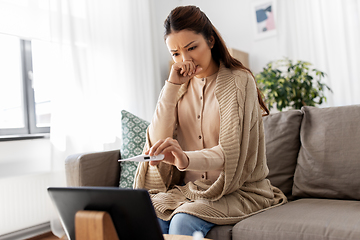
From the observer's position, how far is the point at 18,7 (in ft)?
7.54

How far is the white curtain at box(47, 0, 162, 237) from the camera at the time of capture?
2480 millimetres

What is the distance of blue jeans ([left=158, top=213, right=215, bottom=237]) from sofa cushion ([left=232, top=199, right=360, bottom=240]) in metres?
0.12

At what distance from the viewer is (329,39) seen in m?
3.07

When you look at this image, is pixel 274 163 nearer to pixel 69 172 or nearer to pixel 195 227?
Answer: pixel 195 227

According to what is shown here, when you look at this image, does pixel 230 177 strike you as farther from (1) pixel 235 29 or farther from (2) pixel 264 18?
(1) pixel 235 29

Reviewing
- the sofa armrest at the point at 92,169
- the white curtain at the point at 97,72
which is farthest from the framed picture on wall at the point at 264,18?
the sofa armrest at the point at 92,169

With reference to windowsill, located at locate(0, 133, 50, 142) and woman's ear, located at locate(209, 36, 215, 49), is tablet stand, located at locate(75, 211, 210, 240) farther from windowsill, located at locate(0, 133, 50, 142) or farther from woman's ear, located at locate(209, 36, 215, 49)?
windowsill, located at locate(0, 133, 50, 142)

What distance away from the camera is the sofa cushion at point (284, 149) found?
1.61 m

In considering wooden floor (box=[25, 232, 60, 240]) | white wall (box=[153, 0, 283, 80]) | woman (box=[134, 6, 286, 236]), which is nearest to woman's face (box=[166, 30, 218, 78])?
woman (box=[134, 6, 286, 236])

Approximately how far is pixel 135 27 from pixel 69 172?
6.15 ft

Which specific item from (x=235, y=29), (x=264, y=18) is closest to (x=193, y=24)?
(x=264, y=18)

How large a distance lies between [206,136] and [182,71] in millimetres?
275

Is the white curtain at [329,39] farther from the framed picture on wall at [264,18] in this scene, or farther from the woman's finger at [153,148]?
the woman's finger at [153,148]

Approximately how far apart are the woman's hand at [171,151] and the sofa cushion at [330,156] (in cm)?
73
